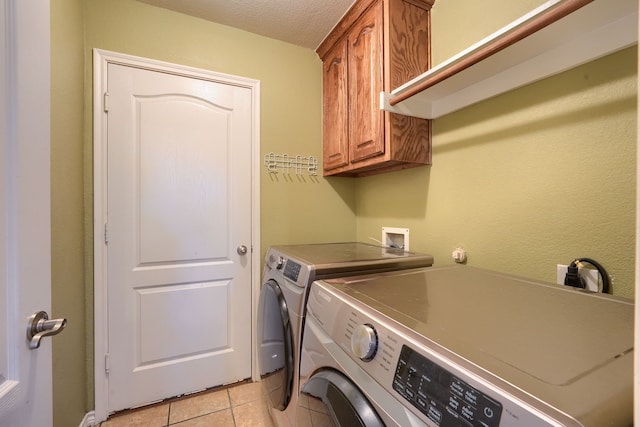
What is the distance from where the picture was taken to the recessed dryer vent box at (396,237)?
1.62 metres

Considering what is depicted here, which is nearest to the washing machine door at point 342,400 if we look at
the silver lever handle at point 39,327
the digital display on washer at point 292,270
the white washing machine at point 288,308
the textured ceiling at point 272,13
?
the white washing machine at point 288,308

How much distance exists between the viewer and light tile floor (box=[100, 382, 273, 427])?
1465mm

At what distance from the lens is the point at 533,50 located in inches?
36.9

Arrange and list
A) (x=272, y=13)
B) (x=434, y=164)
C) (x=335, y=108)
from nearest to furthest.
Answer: (x=434, y=164) → (x=272, y=13) → (x=335, y=108)

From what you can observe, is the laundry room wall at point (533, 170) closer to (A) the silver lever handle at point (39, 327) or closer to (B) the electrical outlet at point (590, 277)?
(B) the electrical outlet at point (590, 277)

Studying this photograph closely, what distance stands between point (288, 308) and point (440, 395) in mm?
749

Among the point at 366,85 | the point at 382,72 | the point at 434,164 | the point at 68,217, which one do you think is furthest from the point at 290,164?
the point at 68,217

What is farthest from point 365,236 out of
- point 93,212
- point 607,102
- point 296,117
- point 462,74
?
point 93,212

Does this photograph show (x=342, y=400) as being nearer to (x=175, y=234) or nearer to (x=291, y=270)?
(x=291, y=270)

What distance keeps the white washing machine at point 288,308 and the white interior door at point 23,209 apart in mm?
678

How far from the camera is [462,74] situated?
110cm

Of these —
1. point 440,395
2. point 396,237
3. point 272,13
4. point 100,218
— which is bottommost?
point 440,395

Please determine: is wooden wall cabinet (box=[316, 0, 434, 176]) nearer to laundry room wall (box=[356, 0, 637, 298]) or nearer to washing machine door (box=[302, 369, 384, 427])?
laundry room wall (box=[356, 0, 637, 298])

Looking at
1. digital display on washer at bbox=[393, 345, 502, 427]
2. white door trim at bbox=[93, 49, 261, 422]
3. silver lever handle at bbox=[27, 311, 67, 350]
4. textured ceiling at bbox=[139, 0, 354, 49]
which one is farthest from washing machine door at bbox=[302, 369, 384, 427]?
textured ceiling at bbox=[139, 0, 354, 49]
